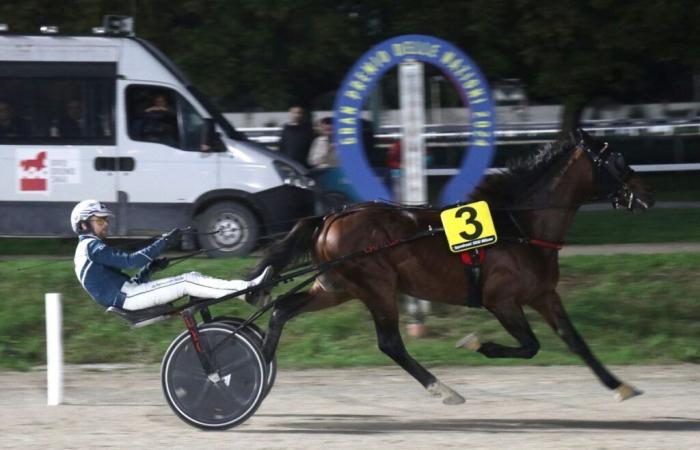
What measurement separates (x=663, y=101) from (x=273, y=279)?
24.7 meters

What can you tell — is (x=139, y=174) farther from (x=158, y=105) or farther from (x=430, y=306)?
(x=430, y=306)

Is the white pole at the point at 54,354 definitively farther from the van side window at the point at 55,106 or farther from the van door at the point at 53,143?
the van side window at the point at 55,106

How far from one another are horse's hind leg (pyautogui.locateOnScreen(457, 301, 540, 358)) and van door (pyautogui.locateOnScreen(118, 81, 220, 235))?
6940 millimetres

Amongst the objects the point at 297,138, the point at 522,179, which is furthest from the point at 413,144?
the point at 297,138

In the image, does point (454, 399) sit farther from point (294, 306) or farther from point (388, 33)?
point (388, 33)

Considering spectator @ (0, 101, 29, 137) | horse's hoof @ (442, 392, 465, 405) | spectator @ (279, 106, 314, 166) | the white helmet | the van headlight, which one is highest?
spectator @ (0, 101, 29, 137)

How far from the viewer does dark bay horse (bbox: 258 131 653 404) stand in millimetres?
8805

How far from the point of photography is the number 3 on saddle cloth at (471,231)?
8.73m

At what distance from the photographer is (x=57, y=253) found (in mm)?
16000

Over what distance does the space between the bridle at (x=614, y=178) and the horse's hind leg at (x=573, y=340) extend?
80 cm

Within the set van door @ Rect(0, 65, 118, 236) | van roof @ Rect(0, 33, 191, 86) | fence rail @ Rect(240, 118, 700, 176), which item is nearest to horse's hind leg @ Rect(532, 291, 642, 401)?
van roof @ Rect(0, 33, 191, 86)

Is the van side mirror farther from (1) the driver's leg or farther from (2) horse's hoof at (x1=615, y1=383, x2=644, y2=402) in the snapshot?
(2) horse's hoof at (x1=615, y1=383, x2=644, y2=402)

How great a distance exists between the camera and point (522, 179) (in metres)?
9.23

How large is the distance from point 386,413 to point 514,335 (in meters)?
1.06
